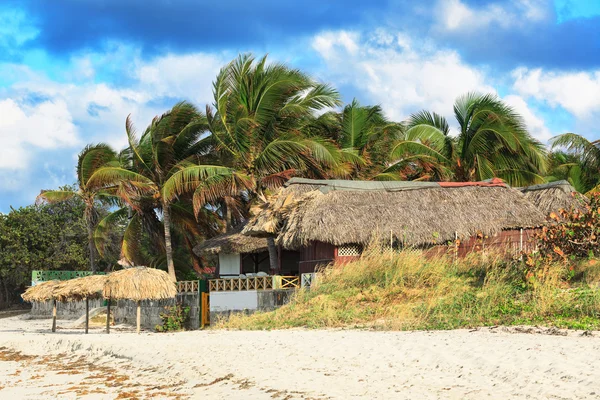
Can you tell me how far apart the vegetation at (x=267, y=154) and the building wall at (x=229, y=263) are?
1.79 m

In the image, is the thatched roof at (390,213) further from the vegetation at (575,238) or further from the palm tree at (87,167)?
the palm tree at (87,167)

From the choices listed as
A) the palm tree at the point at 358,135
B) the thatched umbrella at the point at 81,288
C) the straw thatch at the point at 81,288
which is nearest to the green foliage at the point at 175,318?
the thatched umbrella at the point at 81,288

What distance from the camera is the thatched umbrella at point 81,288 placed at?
1988cm

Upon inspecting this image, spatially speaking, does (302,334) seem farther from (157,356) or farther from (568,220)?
(568,220)

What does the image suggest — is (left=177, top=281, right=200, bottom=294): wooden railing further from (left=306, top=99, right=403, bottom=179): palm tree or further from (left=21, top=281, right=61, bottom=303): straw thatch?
(left=306, top=99, right=403, bottom=179): palm tree

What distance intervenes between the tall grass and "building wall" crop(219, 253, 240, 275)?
302 inches

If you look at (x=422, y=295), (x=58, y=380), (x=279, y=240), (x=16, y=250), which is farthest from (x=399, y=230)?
(x=16, y=250)

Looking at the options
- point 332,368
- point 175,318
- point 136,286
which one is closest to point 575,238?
point 332,368

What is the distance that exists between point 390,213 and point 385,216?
0.74 feet

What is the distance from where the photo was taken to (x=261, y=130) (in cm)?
2319

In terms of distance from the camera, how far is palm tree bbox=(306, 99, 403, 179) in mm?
25984

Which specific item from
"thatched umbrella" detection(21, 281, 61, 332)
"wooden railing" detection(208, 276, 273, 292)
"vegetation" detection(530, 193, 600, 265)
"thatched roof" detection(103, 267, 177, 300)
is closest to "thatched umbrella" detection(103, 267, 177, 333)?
"thatched roof" detection(103, 267, 177, 300)

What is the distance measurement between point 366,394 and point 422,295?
6.14m

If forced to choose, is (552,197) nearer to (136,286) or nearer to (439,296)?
(439,296)
